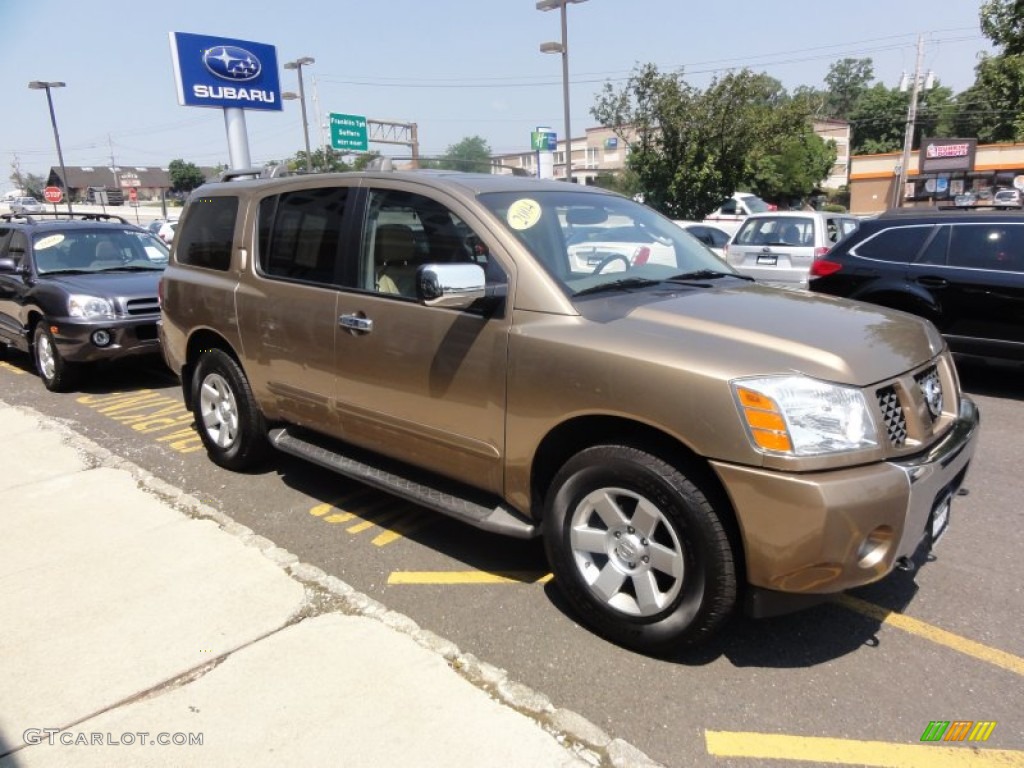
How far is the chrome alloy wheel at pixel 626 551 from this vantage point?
268 centimetres

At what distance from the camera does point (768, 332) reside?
273 centimetres

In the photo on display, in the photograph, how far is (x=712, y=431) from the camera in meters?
2.46

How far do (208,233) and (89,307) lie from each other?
305cm

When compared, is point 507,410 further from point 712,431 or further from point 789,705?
point 789,705

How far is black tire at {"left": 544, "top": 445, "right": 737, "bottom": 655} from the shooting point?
8.34 ft

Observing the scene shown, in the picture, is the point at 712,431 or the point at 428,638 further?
the point at 428,638

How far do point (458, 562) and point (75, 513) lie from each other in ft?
8.07

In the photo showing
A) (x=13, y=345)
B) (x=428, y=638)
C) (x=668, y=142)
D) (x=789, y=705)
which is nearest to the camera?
(x=789, y=705)

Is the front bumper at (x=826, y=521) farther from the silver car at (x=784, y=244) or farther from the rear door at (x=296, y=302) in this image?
the silver car at (x=784, y=244)

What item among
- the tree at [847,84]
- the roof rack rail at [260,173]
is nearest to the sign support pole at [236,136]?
the roof rack rail at [260,173]

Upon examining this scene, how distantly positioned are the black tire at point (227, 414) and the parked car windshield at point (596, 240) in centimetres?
223

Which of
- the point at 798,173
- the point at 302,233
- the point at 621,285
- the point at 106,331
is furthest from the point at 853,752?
the point at 798,173

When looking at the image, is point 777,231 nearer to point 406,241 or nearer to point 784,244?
point 784,244

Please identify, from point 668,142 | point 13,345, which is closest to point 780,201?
point 668,142
